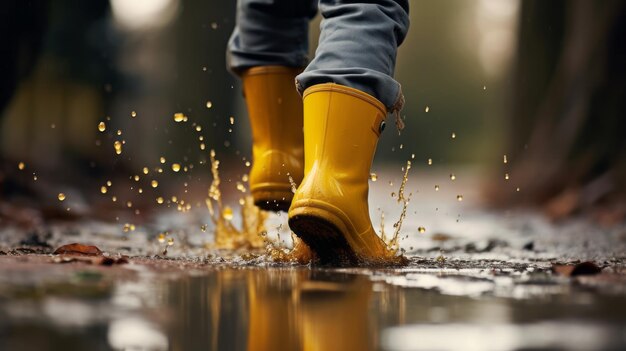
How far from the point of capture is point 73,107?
17.9ft

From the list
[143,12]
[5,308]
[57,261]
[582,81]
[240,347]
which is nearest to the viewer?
[240,347]

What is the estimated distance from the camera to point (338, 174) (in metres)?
1.75

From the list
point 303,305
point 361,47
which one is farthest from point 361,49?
point 303,305

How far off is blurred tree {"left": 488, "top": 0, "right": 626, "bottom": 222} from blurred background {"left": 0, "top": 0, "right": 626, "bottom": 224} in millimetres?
12

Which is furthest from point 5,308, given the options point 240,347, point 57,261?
point 57,261

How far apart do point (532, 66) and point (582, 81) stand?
167 centimetres

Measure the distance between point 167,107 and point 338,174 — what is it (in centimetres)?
718

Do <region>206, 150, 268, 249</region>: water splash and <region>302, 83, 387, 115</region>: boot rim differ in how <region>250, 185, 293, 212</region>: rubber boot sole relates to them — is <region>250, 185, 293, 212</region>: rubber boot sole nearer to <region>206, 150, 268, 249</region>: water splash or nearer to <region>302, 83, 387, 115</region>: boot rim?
<region>206, 150, 268, 249</region>: water splash

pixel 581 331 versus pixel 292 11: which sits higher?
pixel 292 11

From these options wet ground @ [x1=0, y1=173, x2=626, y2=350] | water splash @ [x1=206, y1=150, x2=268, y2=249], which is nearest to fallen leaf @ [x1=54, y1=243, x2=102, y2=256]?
wet ground @ [x1=0, y1=173, x2=626, y2=350]

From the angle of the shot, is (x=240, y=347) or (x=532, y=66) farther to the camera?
(x=532, y=66)

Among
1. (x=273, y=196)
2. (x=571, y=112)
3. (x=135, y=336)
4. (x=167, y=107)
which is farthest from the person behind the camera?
(x=167, y=107)

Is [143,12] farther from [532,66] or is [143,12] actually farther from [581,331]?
[581,331]

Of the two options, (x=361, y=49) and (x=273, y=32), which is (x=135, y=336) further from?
(x=273, y=32)
